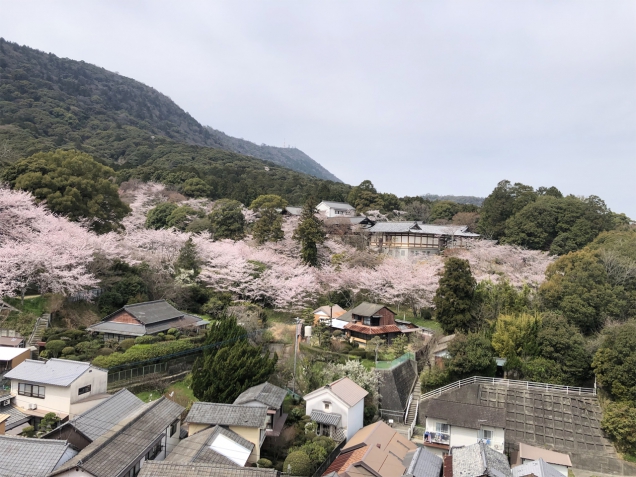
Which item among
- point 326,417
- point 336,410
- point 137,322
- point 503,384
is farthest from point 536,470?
point 137,322

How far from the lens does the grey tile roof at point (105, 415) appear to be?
13.0 metres

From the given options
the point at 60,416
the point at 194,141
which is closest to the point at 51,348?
the point at 60,416

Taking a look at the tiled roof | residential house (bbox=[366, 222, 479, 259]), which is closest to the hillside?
residential house (bbox=[366, 222, 479, 259])

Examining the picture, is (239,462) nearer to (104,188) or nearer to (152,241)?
(104,188)

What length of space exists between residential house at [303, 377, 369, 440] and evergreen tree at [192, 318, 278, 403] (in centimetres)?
236

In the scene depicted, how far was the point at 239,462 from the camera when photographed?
42.6ft

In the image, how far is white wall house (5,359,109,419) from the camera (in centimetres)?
1488

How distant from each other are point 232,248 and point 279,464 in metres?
18.5

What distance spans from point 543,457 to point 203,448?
12.3 m

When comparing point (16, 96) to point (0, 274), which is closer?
point (0, 274)

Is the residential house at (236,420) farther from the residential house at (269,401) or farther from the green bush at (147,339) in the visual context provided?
the green bush at (147,339)

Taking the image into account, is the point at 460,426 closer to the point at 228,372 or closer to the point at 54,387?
the point at 228,372

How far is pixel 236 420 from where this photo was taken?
46.0 feet

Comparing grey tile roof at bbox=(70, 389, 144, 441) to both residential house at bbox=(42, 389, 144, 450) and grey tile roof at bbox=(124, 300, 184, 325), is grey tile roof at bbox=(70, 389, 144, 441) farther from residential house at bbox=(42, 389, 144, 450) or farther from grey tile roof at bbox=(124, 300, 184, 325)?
grey tile roof at bbox=(124, 300, 184, 325)
